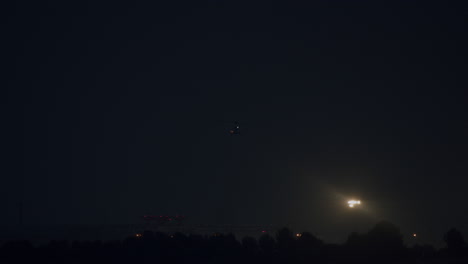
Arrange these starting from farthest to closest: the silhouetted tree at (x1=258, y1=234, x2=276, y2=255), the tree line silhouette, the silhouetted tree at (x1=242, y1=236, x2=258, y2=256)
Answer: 1. the silhouetted tree at (x1=258, y1=234, x2=276, y2=255)
2. the silhouetted tree at (x1=242, y1=236, x2=258, y2=256)
3. the tree line silhouette

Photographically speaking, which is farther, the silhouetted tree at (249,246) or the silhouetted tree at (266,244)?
the silhouetted tree at (266,244)

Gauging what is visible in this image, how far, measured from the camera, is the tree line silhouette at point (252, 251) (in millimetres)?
64812

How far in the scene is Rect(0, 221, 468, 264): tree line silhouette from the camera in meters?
64.8

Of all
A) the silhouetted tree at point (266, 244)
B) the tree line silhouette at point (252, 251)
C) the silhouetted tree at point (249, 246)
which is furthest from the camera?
the silhouetted tree at point (266, 244)

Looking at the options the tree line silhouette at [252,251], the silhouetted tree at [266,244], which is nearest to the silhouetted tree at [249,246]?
the tree line silhouette at [252,251]

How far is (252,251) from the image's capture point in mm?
71438

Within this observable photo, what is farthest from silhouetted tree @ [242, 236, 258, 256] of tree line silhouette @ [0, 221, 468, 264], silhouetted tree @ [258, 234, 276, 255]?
silhouetted tree @ [258, 234, 276, 255]

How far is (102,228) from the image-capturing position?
182125 mm

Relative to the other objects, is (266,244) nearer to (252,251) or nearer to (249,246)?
(249,246)

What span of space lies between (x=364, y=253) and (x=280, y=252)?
31.0ft

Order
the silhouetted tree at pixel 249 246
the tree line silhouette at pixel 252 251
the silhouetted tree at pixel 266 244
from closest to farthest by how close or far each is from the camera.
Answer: the tree line silhouette at pixel 252 251 < the silhouetted tree at pixel 249 246 < the silhouetted tree at pixel 266 244

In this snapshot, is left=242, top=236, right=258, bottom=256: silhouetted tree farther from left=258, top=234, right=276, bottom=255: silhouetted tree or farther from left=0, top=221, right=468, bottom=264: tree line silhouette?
left=258, top=234, right=276, bottom=255: silhouetted tree

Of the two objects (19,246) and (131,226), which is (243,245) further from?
(131,226)

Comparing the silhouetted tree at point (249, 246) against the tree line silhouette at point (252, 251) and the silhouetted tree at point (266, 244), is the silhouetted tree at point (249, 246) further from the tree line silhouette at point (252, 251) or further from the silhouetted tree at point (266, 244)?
the silhouetted tree at point (266, 244)
